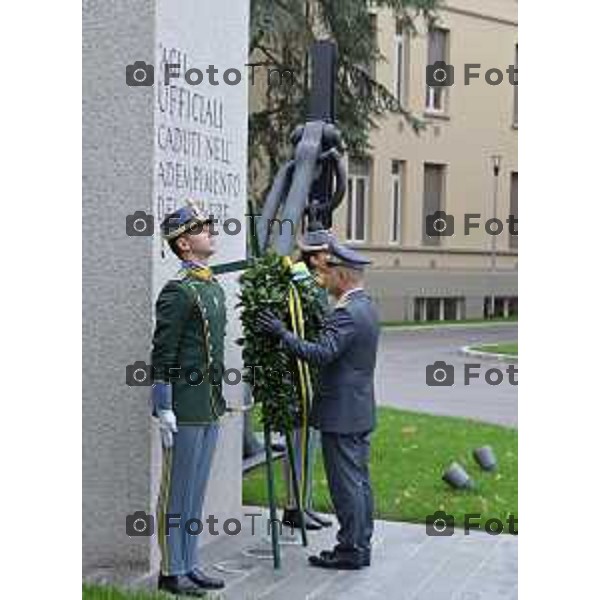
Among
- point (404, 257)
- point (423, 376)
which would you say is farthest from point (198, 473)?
point (404, 257)

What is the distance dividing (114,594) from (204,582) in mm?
645

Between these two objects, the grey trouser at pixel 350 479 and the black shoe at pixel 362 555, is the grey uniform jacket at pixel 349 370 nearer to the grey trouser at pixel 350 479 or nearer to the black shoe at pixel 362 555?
the grey trouser at pixel 350 479

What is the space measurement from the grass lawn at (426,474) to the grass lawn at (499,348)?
7915mm

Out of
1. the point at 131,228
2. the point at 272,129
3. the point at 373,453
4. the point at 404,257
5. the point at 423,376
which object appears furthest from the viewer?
the point at 404,257

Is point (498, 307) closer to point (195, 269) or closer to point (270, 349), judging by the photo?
point (270, 349)

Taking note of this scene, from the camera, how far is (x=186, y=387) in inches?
217

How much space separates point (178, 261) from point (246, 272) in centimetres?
41

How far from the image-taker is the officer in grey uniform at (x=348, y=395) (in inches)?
235

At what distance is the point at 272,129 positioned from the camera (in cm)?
1908

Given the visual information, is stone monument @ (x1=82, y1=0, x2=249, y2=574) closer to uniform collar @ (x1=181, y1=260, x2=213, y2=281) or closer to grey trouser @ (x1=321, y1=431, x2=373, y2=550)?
uniform collar @ (x1=181, y1=260, x2=213, y2=281)

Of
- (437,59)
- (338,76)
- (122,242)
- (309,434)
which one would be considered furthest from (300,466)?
(437,59)

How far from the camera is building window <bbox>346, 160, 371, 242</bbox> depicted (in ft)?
87.5

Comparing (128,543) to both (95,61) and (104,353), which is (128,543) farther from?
(95,61)

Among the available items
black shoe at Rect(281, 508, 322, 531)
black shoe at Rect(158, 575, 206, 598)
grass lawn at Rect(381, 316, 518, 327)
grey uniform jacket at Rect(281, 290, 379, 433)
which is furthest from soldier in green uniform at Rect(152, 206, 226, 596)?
grass lawn at Rect(381, 316, 518, 327)
